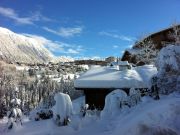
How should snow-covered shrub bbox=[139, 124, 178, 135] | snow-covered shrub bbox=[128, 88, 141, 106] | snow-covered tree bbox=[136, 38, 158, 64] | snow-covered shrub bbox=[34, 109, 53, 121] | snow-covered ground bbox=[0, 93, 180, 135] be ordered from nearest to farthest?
1. snow-covered shrub bbox=[139, 124, 178, 135]
2. snow-covered ground bbox=[0, 93, 180, 135]
3. snow-covered shrub bbox=[128, 88, 141, 106]
4. snow-covered shrub bbox=[34, 109, 53, 121]
5. snow-covered tree bbox=[136, 38, 158, 64]

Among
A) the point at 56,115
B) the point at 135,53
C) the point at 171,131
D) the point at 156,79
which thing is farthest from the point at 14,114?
the point at 135,53

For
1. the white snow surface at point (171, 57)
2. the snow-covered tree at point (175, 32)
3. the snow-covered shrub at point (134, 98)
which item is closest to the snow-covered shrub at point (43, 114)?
the snow-covered shrub at point (134, 98)

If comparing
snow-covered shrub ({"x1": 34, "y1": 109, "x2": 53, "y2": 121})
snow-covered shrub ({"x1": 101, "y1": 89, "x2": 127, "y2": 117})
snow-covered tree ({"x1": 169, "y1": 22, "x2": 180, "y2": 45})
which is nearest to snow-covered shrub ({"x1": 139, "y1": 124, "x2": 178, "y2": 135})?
snow-covered shrub ({"x1": 101, "y1": 89, "x2": 127, "y2": 117})

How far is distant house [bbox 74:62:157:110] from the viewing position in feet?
68.0

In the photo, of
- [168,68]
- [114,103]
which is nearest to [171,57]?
[168,68]

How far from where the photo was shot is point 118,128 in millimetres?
7359

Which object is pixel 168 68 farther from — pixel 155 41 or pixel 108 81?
pixel 155 41

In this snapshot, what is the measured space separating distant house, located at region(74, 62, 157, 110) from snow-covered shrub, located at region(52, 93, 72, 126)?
35.6 ft

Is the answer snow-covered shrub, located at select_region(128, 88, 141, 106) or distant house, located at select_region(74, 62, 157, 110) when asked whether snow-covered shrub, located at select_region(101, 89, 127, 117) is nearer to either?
snow-covered shrub, located at select_region(128, 88, 141, 106)

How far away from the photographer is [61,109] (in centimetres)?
913

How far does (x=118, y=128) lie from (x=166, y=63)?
2.39 m

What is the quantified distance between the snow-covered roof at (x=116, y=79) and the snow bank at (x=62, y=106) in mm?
11052

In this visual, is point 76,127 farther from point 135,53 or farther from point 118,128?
point 135,53

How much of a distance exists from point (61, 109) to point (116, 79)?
1236 centimetres
